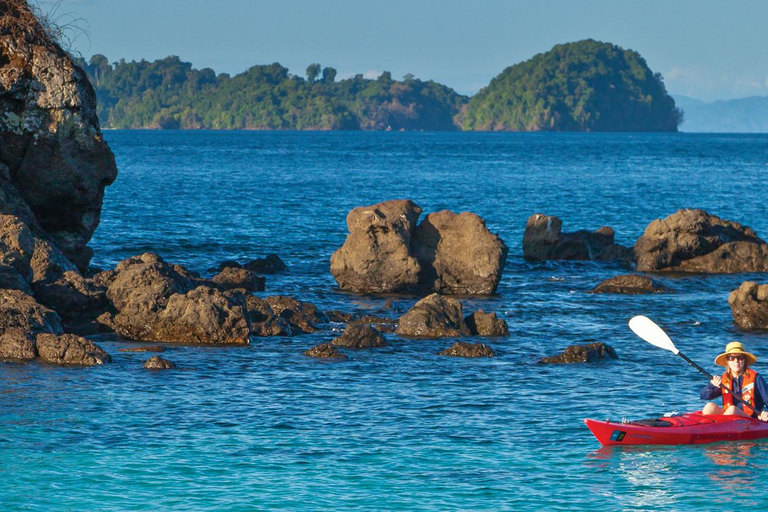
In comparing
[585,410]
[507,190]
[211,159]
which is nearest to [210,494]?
[585,410]

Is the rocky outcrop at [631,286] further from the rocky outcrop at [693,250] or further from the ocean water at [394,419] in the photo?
the rocky outcrop at [693,250]

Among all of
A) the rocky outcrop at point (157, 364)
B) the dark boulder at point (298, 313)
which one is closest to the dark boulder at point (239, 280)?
the dark boulder at point (298, 313)

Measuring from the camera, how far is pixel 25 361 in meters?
24.8

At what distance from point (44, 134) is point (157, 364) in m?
11.9

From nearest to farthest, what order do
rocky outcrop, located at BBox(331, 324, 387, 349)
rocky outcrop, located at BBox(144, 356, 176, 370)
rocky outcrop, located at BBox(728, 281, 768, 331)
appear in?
rocky outcrop, located at BBox(144, 356, 176, 370)
rocky outcrop, located at BBox(331, 324, 387, 349)
rocky outcrop, located at BBox(728, 281, 768, 331)

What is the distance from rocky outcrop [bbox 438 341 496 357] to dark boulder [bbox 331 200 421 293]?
9.39 m

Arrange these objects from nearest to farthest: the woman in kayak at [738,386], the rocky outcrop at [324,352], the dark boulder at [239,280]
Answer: the woman in kayak at [738,386] → the rocky outcrop at [324,352] → the dark boulder at [239,280]

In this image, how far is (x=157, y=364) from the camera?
24672 millimetres

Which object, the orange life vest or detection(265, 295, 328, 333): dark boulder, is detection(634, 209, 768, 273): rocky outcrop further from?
the orange life vest


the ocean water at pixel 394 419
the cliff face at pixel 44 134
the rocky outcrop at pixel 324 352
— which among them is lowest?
the ocean water at pixel 394 419

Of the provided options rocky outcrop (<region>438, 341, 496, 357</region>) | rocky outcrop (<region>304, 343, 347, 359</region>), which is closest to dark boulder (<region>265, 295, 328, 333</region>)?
rocky outcrop (<region>304, 343, 347, 359</region>)

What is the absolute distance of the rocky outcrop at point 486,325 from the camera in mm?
29469

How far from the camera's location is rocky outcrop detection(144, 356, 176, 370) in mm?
24634

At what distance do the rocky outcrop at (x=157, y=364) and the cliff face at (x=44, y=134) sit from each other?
9585 millimetres
